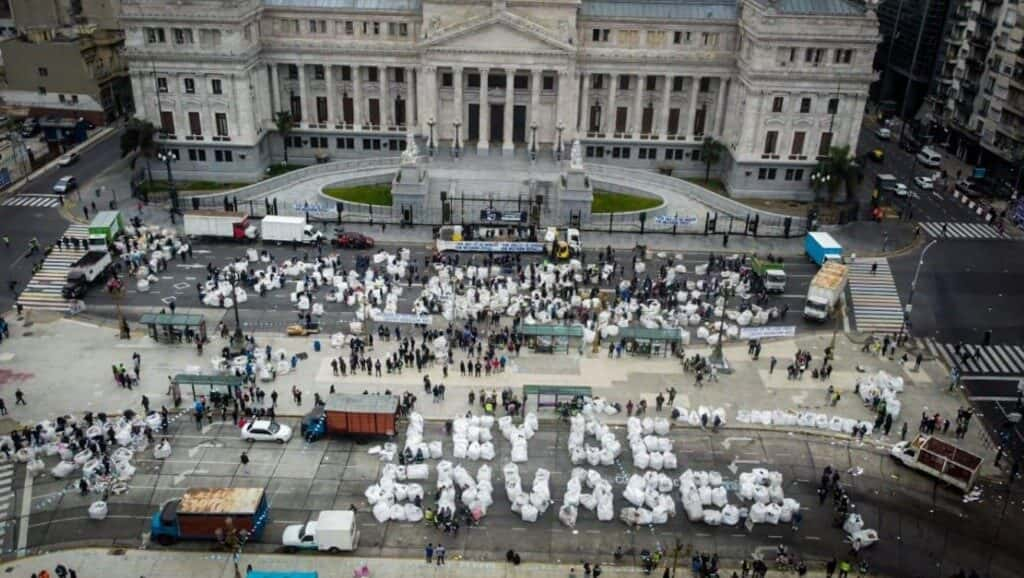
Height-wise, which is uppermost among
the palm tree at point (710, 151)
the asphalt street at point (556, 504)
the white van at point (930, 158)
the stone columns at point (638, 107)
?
the stone columns at point (638, 107)

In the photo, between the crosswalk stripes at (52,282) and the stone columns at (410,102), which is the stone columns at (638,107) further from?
the crosswalk stripes at (52,282)

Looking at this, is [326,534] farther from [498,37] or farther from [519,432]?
[498,37]

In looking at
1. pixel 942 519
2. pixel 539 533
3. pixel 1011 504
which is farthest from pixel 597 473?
pixel 1011 504

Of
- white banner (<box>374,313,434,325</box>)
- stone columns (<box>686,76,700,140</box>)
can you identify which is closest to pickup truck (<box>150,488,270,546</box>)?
white banner (<box>374,313,434,325</box>)

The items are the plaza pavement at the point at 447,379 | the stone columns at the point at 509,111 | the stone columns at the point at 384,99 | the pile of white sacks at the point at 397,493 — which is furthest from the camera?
the stone columns at the point at 384,99

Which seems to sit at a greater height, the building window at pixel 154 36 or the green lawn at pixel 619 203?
the building window at pixel 154 36

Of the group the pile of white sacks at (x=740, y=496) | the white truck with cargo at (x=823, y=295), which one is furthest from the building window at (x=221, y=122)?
the pile of white sacks at (x=740, y=496)
